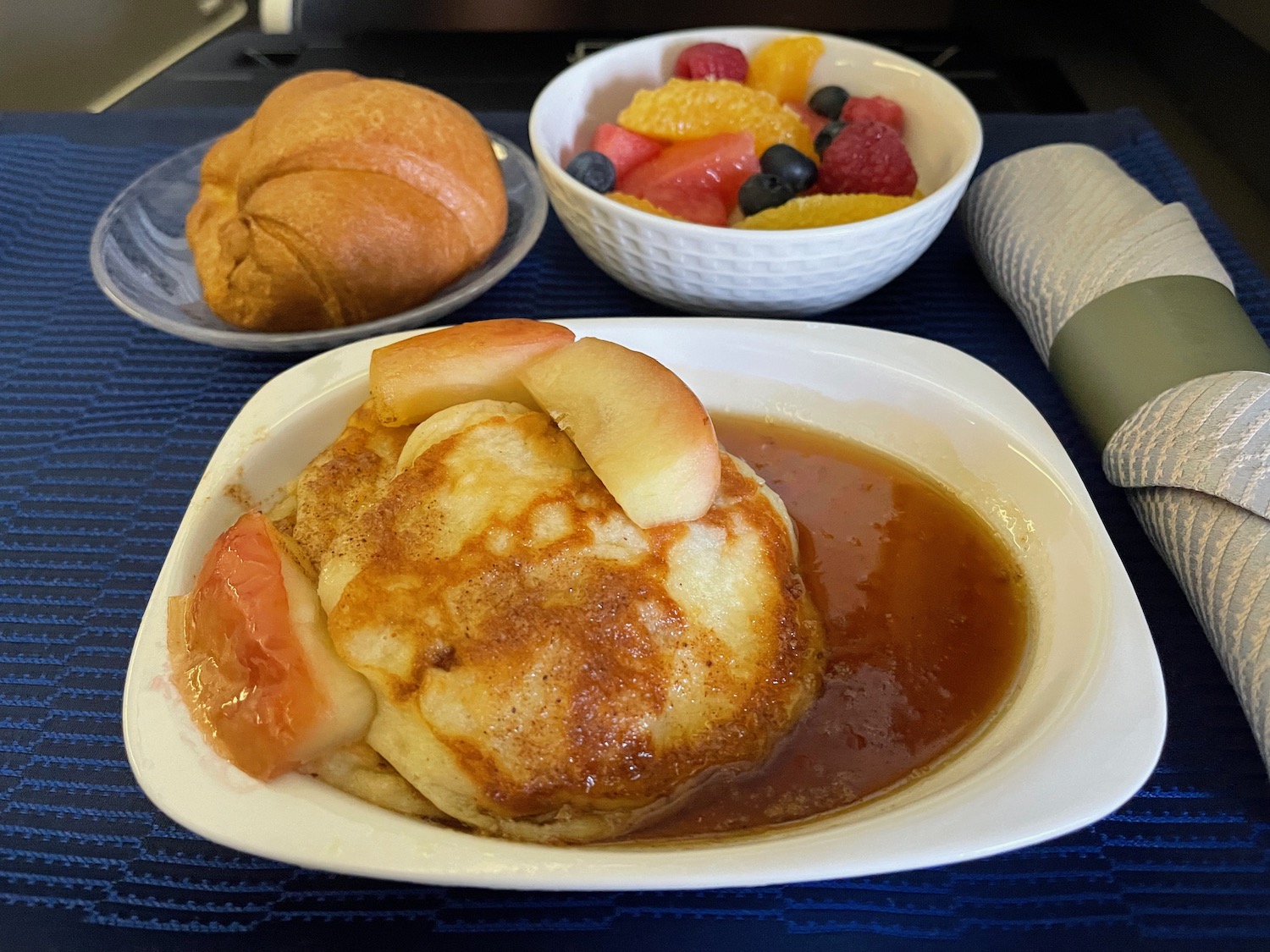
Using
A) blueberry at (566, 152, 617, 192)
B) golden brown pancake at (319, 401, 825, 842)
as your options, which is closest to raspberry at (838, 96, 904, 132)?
blueberry at (566, 152, 617, 192)

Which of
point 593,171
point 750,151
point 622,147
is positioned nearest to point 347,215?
point 593,171

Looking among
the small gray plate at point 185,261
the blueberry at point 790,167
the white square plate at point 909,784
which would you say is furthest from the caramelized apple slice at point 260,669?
the blueberry at point 790,167

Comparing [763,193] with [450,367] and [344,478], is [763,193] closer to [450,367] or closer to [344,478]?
[450,367]

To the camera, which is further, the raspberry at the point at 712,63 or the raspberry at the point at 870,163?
the raspberry at the point at 712,63

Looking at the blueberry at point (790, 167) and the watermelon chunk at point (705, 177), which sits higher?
the blueberry at point (790, 167)

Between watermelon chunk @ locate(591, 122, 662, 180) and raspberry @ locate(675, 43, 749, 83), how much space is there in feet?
0.83

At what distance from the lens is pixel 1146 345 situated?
139 cm

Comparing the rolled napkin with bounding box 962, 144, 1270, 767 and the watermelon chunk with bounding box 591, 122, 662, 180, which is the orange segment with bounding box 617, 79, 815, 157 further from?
the rolled napkin with bounding box 962, 144, 1270, 767

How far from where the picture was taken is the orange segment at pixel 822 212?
5.10ft

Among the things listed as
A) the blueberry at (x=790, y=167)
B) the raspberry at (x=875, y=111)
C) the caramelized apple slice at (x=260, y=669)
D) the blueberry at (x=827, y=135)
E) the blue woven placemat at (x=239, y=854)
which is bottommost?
the blue woven placemat at (x=239, y=854)

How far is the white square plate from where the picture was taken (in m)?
0.82

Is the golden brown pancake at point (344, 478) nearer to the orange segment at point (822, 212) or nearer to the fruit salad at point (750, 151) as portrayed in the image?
the fruit salad at point (750, 151)

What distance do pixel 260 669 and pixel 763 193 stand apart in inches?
48.0

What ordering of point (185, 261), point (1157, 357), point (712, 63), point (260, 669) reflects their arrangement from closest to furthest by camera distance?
point (260, 669), point (1157, 357), point (185, 261), point (712, 63)
